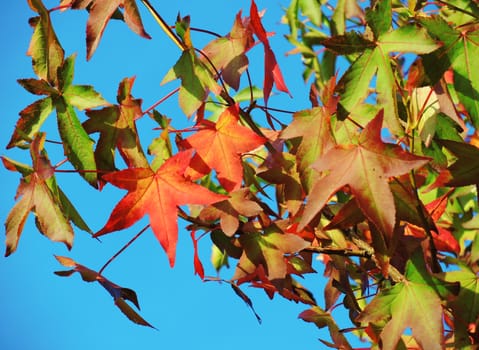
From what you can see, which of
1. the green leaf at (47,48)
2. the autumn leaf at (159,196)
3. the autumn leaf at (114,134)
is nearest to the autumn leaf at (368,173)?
the autumn leaf at (159,196)

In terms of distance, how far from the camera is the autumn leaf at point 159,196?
104 cm

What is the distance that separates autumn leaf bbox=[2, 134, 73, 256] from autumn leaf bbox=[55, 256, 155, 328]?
11 cm

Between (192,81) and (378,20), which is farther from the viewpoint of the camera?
(192,81)

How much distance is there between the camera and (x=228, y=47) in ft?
3.87

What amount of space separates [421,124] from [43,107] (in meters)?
0.63

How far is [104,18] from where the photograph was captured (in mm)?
1088

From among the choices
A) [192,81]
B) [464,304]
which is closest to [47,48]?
[192,81]

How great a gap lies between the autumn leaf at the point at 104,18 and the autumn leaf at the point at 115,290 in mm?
383

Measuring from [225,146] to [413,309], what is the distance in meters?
0.37

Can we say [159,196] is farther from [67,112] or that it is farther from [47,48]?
[47,48]

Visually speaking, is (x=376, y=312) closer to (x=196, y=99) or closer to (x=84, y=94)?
(x=196, y=99)

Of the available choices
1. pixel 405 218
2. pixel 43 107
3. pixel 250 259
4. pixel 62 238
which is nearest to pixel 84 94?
pixel 43 107

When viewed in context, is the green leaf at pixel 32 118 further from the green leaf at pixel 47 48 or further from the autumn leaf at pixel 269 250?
the autumn leaf at pixel 269 250

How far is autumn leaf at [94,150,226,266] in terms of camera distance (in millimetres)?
1039
